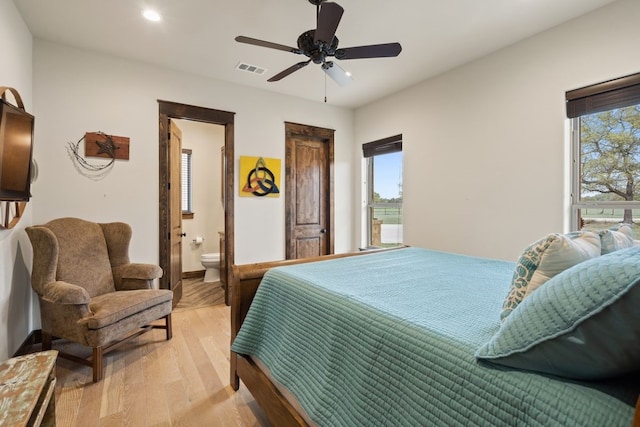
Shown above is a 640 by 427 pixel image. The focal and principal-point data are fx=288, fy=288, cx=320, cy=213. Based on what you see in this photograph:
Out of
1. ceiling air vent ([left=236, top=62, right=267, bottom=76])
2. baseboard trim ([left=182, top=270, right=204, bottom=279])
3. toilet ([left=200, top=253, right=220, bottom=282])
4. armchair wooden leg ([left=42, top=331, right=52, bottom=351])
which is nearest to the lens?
armchair wooden leg ([left=42, top=331, right=52, bottom=351])

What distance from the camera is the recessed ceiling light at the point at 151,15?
231 cm

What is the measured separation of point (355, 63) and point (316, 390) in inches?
122

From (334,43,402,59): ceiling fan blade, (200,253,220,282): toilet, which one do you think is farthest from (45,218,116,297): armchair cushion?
(334,43,402,59): ceiling fan blade

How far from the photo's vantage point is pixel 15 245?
2.26m

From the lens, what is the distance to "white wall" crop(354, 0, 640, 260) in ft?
7.61

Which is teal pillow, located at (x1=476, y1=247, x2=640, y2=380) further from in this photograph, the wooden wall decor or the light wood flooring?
the wooden wall decor

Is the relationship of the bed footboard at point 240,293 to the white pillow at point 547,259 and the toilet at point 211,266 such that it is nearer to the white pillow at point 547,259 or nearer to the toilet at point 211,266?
the white pillow at point 547,259

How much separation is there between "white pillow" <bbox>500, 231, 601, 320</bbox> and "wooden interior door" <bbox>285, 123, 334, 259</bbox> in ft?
11.0

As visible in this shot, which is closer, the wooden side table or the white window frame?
the wooden side table

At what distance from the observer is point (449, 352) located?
0.83m

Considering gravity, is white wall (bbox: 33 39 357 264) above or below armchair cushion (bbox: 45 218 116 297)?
above

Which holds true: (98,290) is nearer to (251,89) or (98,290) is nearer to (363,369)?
(363,369)

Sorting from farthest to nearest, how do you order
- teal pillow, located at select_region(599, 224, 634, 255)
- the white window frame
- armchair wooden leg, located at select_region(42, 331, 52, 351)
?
1. the white window frame
2. armchair wooden leg, located at select_region(42, 331, 52, 351)
3. teal pillow, located at select_region(599, 224, 634, 255)

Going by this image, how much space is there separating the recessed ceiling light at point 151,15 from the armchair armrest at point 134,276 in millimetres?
2150
